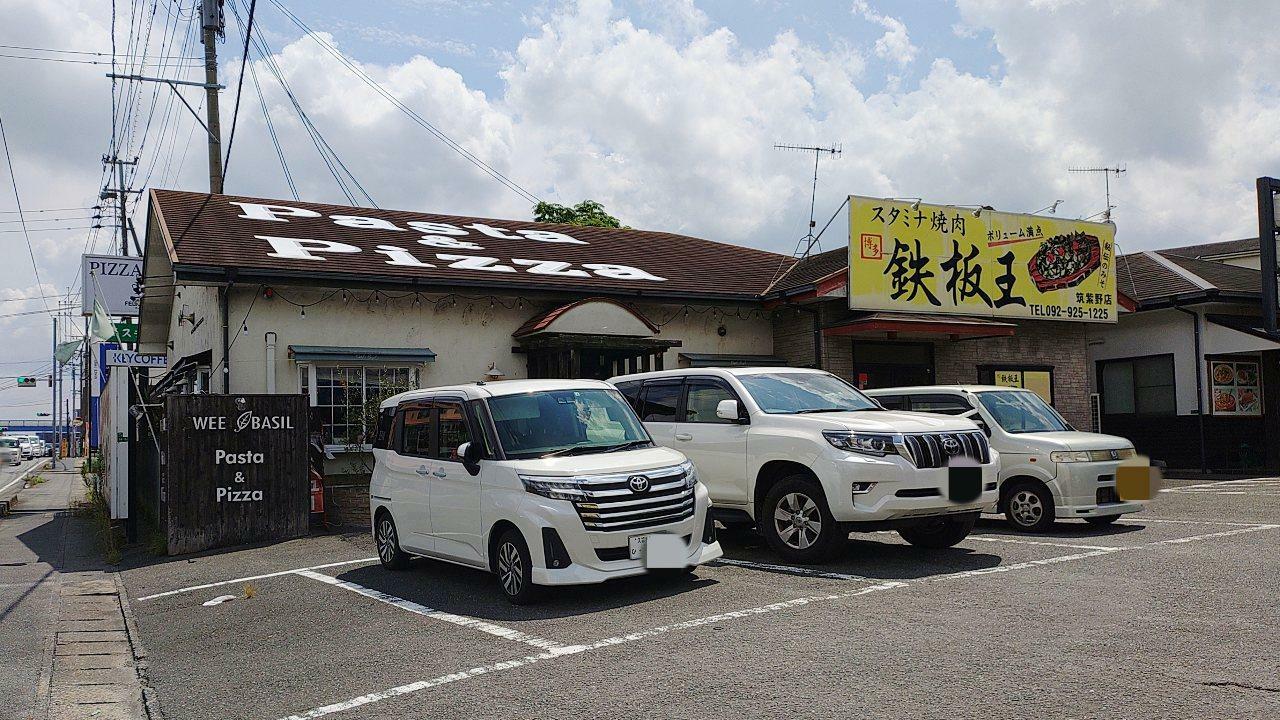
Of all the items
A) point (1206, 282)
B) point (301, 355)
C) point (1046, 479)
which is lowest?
point (1046, 479)

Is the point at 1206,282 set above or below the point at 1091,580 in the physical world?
above

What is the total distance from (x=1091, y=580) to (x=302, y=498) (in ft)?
30.4

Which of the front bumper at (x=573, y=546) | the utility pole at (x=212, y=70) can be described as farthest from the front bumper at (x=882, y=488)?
the utility pole at (x=212, y=70)

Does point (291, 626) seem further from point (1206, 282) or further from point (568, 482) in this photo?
point (1206, 282)

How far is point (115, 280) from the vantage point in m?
22.8

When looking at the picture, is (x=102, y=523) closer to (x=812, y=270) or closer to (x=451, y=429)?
(x=451, y=429)

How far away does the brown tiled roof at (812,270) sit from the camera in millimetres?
17531

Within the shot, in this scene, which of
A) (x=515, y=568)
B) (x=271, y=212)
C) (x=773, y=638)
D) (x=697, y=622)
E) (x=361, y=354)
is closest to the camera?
(x=773, y=638)

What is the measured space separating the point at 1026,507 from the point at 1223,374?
42.0ft

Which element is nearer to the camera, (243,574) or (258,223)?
(243,574)

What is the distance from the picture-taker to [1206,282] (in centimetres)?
2081

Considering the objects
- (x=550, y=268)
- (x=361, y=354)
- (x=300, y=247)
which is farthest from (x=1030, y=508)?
(x=300, y=247)

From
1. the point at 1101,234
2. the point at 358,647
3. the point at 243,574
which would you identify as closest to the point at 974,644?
the point at 358,647

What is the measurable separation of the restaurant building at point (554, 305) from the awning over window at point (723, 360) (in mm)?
57
